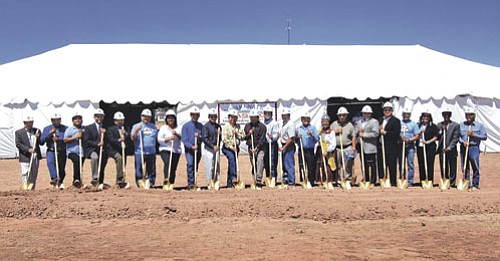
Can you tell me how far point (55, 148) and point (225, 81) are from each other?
9783 millimetres

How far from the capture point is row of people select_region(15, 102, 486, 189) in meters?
9.74

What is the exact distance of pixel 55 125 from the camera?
988cm

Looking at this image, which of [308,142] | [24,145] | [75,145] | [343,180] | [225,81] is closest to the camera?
[24,145]

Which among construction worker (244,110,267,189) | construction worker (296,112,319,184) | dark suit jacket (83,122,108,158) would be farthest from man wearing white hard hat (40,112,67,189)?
construction worker (296,112,319,184)

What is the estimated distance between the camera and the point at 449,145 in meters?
10.0

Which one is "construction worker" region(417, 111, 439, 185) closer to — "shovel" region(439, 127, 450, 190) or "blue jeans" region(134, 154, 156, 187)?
"shovel" region(439, 127, 450, 190)

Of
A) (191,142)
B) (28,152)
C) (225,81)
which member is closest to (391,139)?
(191,142)

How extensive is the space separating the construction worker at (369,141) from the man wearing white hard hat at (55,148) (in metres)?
6.14

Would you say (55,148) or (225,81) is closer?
(55,148)

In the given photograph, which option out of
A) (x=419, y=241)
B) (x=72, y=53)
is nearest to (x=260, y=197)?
(x=419, y=241)

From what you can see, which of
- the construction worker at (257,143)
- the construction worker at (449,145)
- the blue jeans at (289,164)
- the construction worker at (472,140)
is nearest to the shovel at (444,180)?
the construction worker at (449,145)

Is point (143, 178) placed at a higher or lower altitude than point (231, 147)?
lower

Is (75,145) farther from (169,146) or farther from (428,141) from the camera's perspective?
(428,141)

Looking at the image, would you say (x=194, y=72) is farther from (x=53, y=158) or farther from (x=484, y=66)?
(x=484, y=66)
